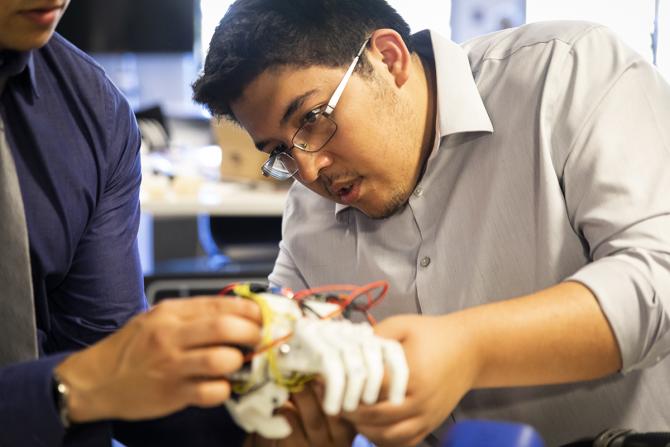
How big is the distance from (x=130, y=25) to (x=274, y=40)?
9.37 feet

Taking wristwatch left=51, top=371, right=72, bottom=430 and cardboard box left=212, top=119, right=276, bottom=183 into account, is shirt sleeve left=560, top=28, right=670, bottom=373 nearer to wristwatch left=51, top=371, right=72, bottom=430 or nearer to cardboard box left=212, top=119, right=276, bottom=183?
wristwatch left=51, top=371, right=72, bottom=430

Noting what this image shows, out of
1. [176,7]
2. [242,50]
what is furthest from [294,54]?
[176,7]

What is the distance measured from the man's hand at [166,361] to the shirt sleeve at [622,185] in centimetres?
53

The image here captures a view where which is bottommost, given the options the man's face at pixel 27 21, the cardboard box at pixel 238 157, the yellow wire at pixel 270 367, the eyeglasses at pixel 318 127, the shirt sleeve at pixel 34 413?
the cardboard box at pixel 238 157

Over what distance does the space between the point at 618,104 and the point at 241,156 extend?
7.84 ft

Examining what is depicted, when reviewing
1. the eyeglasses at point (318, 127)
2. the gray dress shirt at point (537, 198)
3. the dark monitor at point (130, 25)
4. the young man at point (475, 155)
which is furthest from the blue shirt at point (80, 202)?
the dark monitor at point (130, 25)

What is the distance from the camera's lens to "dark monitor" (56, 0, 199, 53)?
405 cm

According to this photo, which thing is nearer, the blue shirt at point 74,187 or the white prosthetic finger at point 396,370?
the white prosthetic finger at point 396,370

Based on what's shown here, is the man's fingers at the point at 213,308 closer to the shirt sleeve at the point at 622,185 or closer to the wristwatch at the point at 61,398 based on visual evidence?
the wristwatch at the point at 61,398

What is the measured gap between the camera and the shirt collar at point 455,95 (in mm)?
1513

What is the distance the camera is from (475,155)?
1.54 m

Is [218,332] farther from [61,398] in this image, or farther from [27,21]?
[27,21]

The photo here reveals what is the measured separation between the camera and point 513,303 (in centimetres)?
116

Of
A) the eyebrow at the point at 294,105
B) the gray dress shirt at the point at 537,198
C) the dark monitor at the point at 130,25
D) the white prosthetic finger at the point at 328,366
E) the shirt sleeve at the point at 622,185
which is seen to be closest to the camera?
the white prosthetic finger at the point at 328,366
